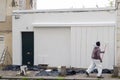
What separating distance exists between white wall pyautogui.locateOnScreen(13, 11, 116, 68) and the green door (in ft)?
1.60

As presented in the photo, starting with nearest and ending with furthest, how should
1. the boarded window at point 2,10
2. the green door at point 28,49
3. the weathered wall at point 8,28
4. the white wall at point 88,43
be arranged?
the white wall at point 88,43 → the green door at point 28,49 → the weathered wall at point 8,28 → the boarded window at point 2,10

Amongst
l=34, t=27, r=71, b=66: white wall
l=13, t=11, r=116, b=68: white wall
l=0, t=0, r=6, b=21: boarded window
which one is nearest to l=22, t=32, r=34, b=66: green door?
l=34, t=27, r=71, b=66: white wall

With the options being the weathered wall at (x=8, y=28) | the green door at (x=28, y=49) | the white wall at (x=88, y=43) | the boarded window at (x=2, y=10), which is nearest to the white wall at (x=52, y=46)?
the green door at (x=28, y=49)

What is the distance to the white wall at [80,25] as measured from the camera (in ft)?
74.6

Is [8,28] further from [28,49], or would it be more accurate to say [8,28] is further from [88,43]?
[88,43]

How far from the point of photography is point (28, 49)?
24703mm

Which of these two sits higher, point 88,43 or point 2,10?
point 2,10

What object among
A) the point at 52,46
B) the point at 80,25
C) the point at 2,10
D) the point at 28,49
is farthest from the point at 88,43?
the point at 2,10

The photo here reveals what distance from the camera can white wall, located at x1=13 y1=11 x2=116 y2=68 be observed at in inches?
896

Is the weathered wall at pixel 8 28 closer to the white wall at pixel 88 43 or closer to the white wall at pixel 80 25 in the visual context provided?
the white wall at pixel 80 25

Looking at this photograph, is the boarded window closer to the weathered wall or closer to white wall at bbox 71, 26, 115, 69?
the weathered wall

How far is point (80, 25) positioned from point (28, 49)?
4.10 metres

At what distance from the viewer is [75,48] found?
23328mm

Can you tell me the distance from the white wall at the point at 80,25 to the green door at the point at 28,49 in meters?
0.49
